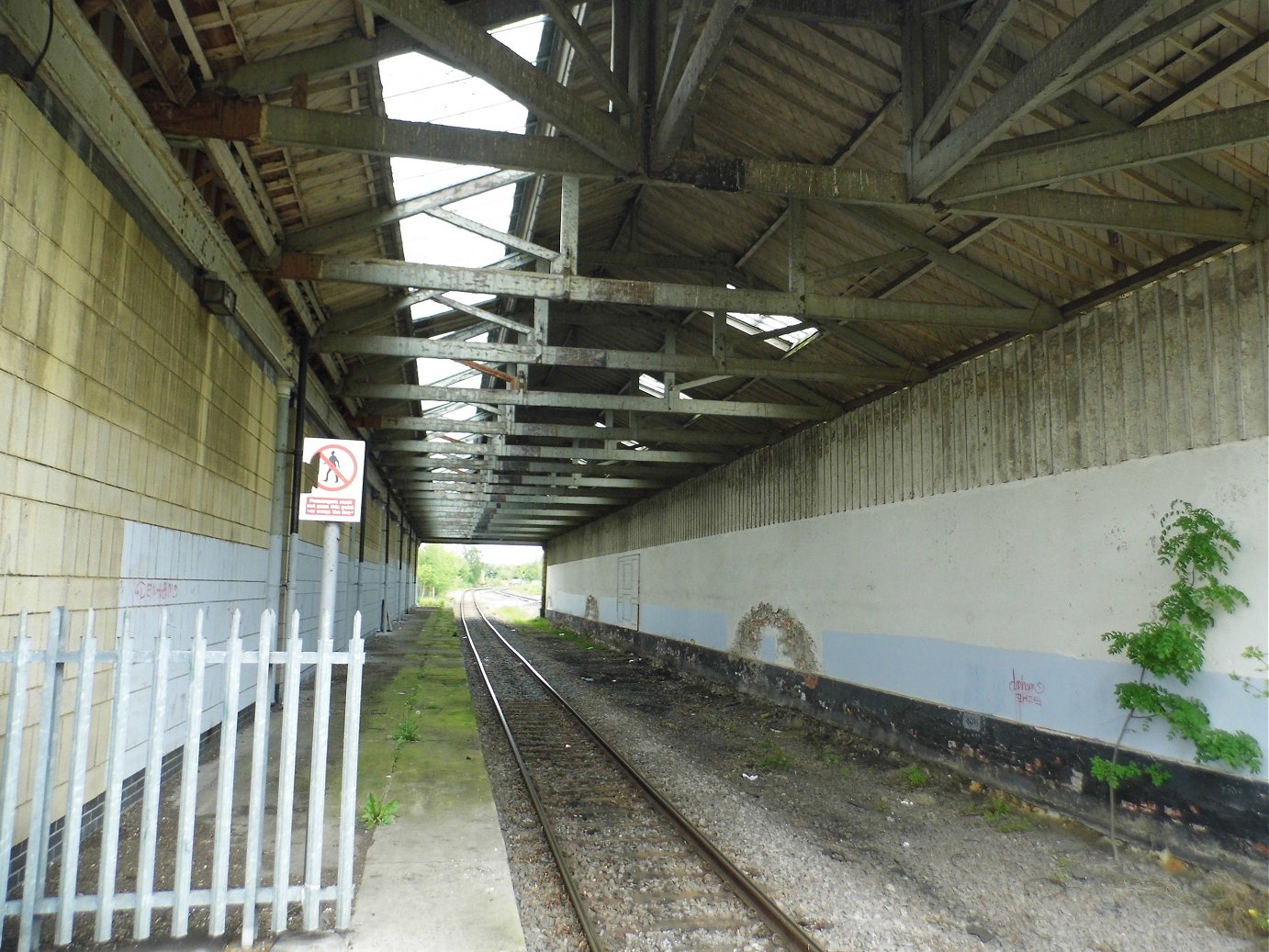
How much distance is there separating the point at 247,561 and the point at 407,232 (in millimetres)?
4294

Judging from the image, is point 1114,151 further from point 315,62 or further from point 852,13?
point 315,62

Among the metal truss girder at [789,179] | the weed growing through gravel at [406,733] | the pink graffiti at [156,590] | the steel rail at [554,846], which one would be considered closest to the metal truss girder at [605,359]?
the metal truss girder at [789,179]

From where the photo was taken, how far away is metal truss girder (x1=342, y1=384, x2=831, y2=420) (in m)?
12.2

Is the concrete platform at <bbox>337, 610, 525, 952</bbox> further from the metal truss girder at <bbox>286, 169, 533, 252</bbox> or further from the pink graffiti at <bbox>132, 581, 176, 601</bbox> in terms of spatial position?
the metal truss girder at <bbox>286, 169, 533, 252</bbox>

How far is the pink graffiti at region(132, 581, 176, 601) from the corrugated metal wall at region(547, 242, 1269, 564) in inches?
321

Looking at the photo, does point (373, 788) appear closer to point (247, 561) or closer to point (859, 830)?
point (247, 561)

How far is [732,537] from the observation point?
686 inches

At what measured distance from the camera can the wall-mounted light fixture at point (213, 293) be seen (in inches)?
290

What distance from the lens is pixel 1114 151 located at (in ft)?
18.0

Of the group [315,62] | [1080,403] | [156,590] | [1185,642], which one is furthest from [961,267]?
[156,590]

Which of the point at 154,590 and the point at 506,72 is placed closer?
the point at 506,72

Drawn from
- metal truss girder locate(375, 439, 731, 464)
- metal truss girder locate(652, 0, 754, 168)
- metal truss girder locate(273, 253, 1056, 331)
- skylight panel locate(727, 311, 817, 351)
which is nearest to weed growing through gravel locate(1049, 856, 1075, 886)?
metal truss girder locate(273, 253, 1056, 331)

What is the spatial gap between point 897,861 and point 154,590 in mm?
6242

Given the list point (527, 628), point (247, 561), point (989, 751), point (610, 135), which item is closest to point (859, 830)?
point (989, 751)
